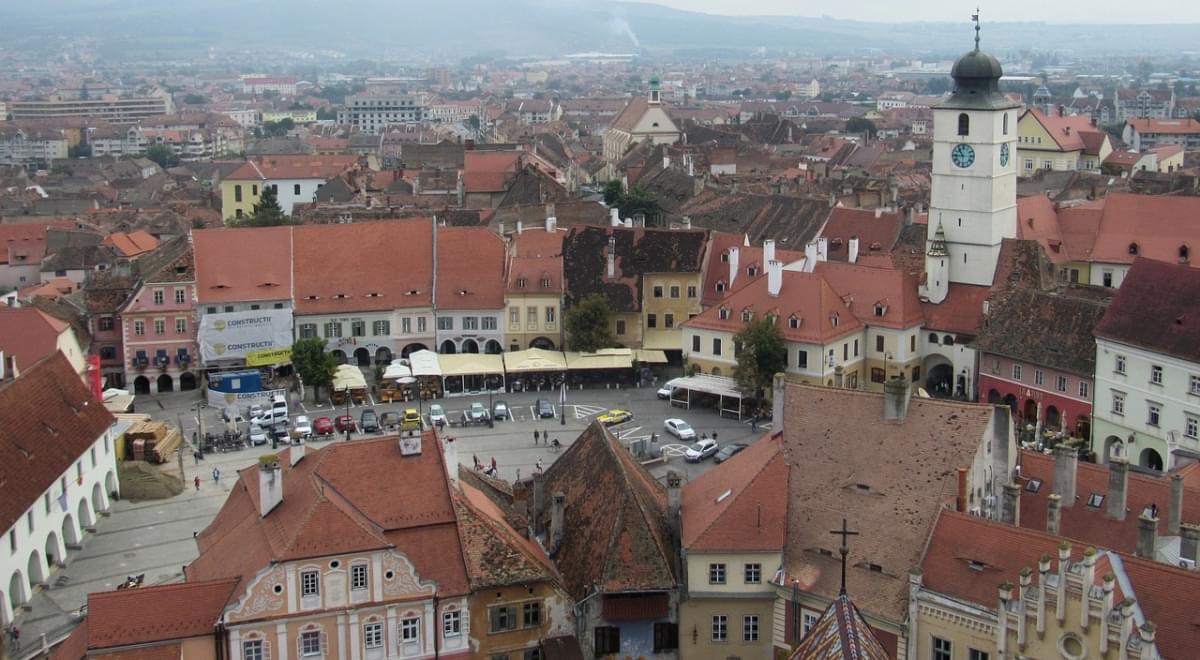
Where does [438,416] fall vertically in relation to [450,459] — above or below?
below

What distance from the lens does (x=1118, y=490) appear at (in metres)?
39.2

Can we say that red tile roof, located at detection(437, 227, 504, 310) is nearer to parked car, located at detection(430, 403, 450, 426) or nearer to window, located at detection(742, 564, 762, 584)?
parked car, located at detection(430, 403, 450, 426)

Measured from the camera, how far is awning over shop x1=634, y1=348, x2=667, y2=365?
74000 millimetres

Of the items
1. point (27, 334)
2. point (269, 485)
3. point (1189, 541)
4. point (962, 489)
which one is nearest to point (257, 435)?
point (27, 334)

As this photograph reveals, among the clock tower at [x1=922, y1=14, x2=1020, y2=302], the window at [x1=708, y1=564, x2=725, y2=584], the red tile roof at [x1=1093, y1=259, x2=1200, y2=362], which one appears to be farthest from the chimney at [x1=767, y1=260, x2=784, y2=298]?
the window at [x1=708, y1=564, x2=725, y2=584]

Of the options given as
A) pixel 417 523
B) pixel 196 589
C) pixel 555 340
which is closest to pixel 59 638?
pixel 196 589

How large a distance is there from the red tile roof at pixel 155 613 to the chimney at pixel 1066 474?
74.5 ft

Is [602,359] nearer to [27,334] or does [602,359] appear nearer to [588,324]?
[588,324]

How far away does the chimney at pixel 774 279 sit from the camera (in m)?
69.9

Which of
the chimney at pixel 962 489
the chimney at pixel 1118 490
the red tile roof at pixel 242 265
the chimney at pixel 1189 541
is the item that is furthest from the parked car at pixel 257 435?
the chimney at pixel 1189 541

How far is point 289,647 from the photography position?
117ft

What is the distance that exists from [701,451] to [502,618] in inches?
950

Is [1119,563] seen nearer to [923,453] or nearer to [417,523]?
[923,453]

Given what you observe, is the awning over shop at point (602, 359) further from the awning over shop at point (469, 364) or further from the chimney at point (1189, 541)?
the chimney at point (1189, 541)
